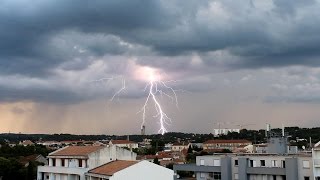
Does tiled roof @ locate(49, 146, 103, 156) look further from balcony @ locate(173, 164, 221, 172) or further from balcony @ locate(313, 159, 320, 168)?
balcony @ locate(313, 159, 320, 168)

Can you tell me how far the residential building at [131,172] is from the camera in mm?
48562

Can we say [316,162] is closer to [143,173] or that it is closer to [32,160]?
[143,173]

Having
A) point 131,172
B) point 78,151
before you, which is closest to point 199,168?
point 131,172

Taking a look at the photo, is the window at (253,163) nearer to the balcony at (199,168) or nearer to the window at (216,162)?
the balcony at (199,168)

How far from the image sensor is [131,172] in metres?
49.2

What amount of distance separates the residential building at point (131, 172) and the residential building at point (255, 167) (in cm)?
736

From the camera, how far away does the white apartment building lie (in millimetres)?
56312

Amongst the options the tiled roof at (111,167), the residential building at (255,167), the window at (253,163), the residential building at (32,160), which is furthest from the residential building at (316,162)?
the residential building at (32,160)

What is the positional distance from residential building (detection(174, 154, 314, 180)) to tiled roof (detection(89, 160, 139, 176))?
37.3ft

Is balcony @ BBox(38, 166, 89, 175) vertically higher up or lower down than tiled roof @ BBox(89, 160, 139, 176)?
lower down

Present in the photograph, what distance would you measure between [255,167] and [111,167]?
54.8ft

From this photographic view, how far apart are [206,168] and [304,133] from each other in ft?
390

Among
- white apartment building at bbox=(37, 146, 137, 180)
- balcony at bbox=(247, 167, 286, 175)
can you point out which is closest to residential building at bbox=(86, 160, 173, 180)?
white apartment building at bbox=(37, 146, 137, 180)

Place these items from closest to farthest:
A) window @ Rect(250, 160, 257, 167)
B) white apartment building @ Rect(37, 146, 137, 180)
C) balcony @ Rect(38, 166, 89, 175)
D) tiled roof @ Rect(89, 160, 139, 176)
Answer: tiled roof @ Rect(89, 160, 139, 176) → window @ Rect(250, 160, 257, 167) → balcony @ Rect(38, 166, 89, 175) → white apartment building @ Rect(37, 146, 137, 180)
